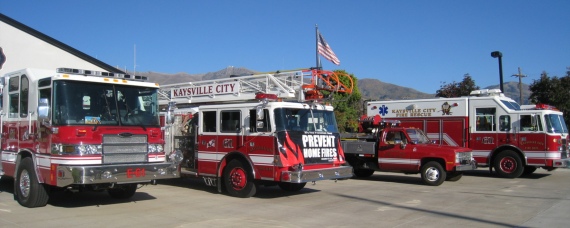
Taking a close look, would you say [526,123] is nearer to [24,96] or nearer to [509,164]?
[509,164]

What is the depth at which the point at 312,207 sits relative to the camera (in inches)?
416

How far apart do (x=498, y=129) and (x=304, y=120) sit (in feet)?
30.5

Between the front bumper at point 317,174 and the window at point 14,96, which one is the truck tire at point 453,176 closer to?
the front bumper at point 317,174

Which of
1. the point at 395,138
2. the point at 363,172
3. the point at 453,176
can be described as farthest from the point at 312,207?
the point at 453,176

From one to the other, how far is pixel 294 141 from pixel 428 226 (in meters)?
3.82

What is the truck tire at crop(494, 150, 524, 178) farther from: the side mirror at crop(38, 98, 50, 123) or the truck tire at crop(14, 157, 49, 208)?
the side mirror at crop(38, 98, 50, 123)

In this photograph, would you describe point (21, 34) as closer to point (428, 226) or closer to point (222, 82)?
point (222, 82)

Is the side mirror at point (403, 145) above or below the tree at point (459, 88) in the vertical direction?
below

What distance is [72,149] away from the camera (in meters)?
8.94

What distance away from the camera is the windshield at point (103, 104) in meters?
9.11

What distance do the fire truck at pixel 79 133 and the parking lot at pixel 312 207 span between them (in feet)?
2.20

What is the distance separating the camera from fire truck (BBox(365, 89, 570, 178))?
56.1ft

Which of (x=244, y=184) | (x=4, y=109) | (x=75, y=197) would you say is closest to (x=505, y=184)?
(x=244, y=184)

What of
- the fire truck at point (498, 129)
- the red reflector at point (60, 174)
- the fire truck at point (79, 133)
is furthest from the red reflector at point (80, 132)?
the fire truck at point (498, 129)
